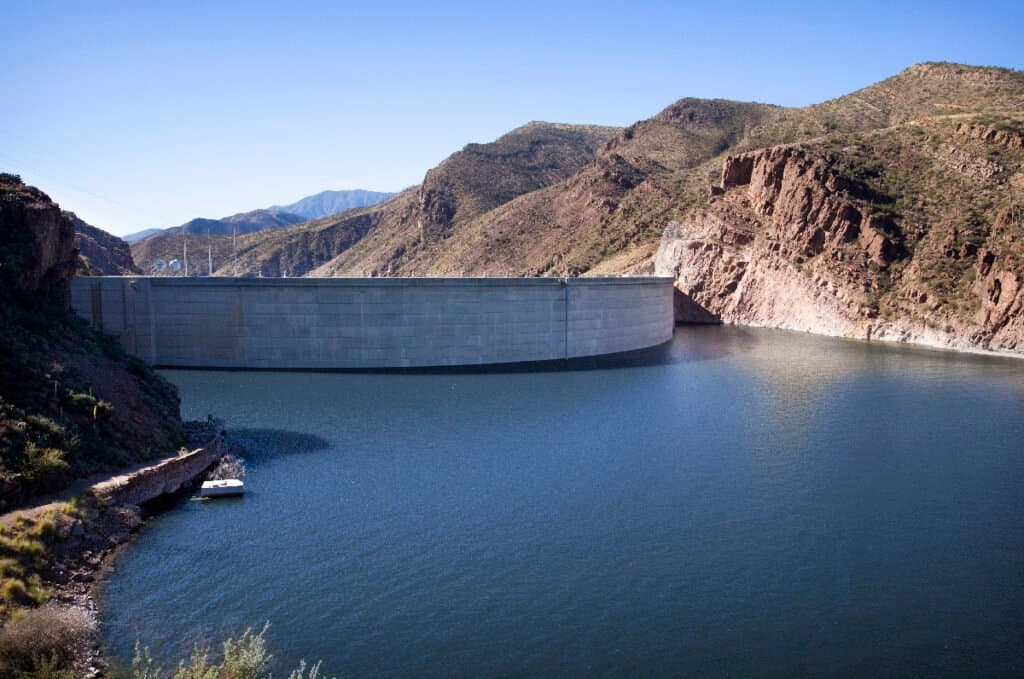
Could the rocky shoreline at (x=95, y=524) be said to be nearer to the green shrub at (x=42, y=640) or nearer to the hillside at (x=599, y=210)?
the green shrub at (x=42, y=640)

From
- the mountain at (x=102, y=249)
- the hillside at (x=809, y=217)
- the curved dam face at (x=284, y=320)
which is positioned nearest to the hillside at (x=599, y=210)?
the hillside at (x=809, y=217)

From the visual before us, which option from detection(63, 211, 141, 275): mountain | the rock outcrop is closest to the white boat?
the rock outcrop

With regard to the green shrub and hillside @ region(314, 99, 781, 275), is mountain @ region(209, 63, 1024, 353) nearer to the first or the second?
hillside @ region(314, 99, 781, 275)

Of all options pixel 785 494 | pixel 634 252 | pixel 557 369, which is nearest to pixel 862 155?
pixel 634 252

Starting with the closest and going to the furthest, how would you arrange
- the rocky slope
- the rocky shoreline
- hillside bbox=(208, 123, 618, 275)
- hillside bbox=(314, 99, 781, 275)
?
the rocky shoreline < the rocky slope < hillside bbox=(314, 99, 781, 275) < hillside bbox=(208, 123, 618, 275)

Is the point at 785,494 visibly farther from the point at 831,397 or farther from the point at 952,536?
the point at 831,397

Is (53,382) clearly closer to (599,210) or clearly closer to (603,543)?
(603,543)
